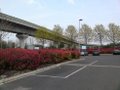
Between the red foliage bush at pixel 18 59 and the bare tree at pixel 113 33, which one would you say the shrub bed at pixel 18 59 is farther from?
the bare tree at pixel 113 33

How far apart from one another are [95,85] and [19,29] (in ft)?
146

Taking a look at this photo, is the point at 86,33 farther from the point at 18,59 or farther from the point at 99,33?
the point at 18,59

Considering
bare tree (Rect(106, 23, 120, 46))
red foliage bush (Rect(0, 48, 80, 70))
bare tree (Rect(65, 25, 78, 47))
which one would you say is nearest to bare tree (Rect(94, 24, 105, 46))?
bare tree (Rect(106, 23, 120, 46))

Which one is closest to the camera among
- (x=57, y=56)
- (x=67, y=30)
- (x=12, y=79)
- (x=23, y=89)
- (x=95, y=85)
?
(x=23, y=89)

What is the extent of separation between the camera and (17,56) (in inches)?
740

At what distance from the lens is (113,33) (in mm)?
98812

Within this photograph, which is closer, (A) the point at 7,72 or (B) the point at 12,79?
(B) the point at 12,79

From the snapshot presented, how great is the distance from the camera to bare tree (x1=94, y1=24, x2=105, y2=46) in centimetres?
10212

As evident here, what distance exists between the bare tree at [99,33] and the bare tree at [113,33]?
1.97 m

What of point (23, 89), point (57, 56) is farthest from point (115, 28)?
point (23, 89)

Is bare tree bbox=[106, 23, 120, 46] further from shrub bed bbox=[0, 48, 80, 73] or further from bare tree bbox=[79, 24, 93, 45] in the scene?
shrub bed bbox=[0, 48, 80, 73]

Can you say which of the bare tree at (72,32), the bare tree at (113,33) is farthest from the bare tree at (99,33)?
the bare tree at (72,32)

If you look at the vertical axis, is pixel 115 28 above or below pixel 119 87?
above

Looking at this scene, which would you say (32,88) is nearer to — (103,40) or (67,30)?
(67,30)
